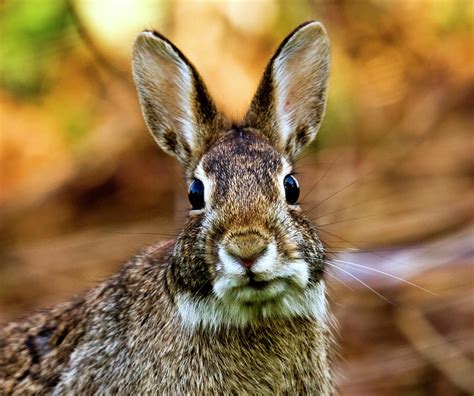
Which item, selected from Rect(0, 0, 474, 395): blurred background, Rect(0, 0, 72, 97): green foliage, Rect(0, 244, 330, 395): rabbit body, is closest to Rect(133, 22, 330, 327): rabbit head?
Rect(0, 244, 330, 395): rabbit body

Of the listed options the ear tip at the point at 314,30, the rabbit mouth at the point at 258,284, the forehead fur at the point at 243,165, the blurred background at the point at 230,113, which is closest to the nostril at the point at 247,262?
the rabbit mouth at the point at 258,284

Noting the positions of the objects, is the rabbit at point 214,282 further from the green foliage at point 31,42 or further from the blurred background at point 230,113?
the green foliage at point 31,42

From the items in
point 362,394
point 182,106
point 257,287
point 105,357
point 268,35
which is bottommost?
point 362,394

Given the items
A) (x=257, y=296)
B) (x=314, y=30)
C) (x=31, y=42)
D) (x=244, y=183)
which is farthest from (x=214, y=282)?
(x=31, y=42)

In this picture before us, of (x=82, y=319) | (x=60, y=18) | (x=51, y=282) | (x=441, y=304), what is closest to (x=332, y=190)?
(x=441, y=304)

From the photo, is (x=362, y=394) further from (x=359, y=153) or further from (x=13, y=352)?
(x=359, y=153)

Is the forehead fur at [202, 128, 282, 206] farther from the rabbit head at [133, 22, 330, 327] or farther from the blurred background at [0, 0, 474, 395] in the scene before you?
the blurred background at [0, 0, 474, 395]
